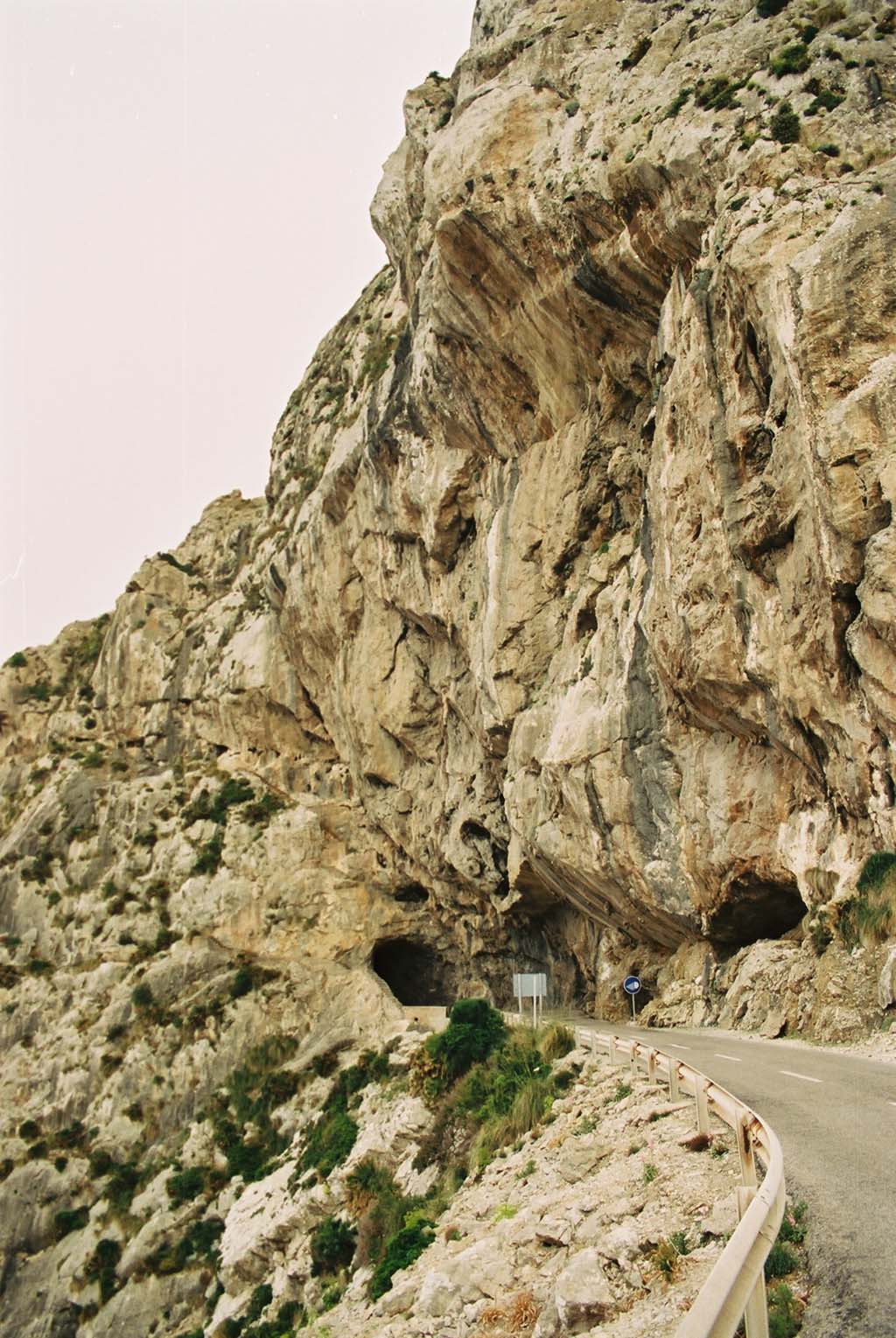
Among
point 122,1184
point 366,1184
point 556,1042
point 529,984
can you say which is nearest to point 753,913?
point 529,984

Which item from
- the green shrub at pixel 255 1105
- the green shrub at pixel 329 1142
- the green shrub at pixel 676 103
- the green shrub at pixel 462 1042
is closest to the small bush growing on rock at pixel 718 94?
the green shrub at pixel 676 103

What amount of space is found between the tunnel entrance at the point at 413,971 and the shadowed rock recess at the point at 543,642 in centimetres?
19

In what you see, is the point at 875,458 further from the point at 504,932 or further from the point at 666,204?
the point at 504,932

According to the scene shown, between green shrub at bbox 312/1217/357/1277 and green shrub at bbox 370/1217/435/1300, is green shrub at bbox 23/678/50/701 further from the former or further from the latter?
green shrub at bbox 370/1217/435/1300

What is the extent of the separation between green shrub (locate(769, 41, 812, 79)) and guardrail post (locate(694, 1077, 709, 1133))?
23709 mm

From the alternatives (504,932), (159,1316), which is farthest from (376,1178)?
(504,932)

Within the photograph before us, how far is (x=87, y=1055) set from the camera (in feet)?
146

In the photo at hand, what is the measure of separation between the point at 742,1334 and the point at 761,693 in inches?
706

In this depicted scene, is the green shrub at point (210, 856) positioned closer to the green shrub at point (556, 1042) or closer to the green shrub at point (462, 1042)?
the green shrub at point (462, 1042)

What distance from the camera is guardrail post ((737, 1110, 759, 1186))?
288 inches

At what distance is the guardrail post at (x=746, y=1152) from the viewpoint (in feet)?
24.0

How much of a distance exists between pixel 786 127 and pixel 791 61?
2.96 meters

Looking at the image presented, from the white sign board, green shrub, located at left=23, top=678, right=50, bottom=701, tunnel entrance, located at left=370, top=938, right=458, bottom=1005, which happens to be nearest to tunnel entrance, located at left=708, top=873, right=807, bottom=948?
the white sign board

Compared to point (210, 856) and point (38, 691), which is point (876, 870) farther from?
point (38, 691)
